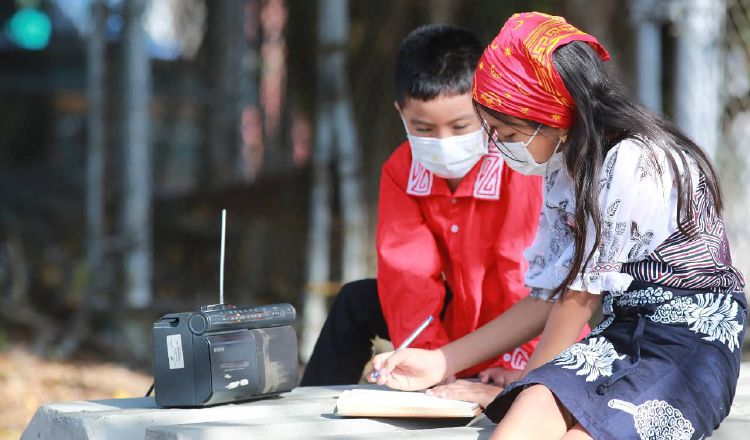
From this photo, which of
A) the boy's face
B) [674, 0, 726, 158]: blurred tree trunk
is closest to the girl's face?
the boy's face

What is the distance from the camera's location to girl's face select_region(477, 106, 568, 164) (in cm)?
231

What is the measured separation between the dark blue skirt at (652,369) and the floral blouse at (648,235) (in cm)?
4

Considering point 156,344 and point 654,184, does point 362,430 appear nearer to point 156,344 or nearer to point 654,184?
point 156,344

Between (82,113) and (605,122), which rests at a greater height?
(605,122)

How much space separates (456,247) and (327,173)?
254 centimetres

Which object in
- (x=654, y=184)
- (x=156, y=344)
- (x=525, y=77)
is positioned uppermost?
(x=525, y=77)

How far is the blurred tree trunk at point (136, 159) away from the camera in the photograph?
5.72m

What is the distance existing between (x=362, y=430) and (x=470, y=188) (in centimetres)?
89

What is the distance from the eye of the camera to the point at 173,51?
30.6 ft

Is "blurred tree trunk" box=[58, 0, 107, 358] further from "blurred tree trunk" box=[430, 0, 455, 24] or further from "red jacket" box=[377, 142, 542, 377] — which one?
"red jacket" box=[377, 142, 542, 377]

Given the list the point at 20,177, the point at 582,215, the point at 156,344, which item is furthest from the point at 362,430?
the point at 20,177

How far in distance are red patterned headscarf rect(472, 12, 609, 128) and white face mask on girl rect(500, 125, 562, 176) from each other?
0.21ft

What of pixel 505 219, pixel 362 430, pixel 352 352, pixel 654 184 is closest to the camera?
pixel 654 184

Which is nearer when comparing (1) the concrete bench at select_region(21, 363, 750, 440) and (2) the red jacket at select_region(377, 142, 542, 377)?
(1) the concrete bench at select_region(21, 363, 750, 440)
